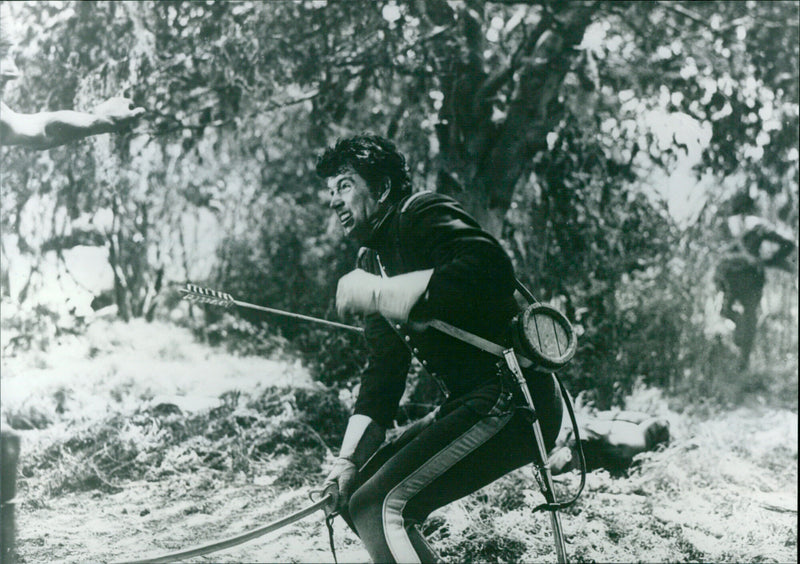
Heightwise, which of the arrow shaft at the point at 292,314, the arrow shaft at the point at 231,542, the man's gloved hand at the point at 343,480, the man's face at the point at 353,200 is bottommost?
the arrow shaft at the point at 231,542

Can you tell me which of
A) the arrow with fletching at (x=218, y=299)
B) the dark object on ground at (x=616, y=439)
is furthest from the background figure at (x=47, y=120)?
the dark object on ground at (x=616, y=439)

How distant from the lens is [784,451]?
3971 mm

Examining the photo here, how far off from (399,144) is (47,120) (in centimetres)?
165

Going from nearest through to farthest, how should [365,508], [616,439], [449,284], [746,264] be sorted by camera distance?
[365,508], [449,284], [616,439], [746,264]

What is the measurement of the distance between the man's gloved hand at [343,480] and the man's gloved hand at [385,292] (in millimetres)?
630

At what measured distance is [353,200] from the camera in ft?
10.0

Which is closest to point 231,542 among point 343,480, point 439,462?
point 343,480

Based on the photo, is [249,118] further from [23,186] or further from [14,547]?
[14,547]

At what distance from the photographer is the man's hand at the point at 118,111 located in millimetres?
3438

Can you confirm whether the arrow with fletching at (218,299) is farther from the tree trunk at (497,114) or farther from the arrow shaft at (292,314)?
the tree trunk at (497,114)

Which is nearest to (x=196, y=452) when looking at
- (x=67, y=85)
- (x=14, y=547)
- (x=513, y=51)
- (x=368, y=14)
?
(x=14, y=547)

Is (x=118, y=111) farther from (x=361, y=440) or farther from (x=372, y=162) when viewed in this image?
(x=361, y=440)

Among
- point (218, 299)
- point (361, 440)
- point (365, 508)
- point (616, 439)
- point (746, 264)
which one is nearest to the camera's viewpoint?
point (365, 508)

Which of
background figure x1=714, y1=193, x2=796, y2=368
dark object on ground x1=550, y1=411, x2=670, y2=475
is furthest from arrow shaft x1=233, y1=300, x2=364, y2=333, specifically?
background figure x1=714, y1=193, x2=796, y2=368
